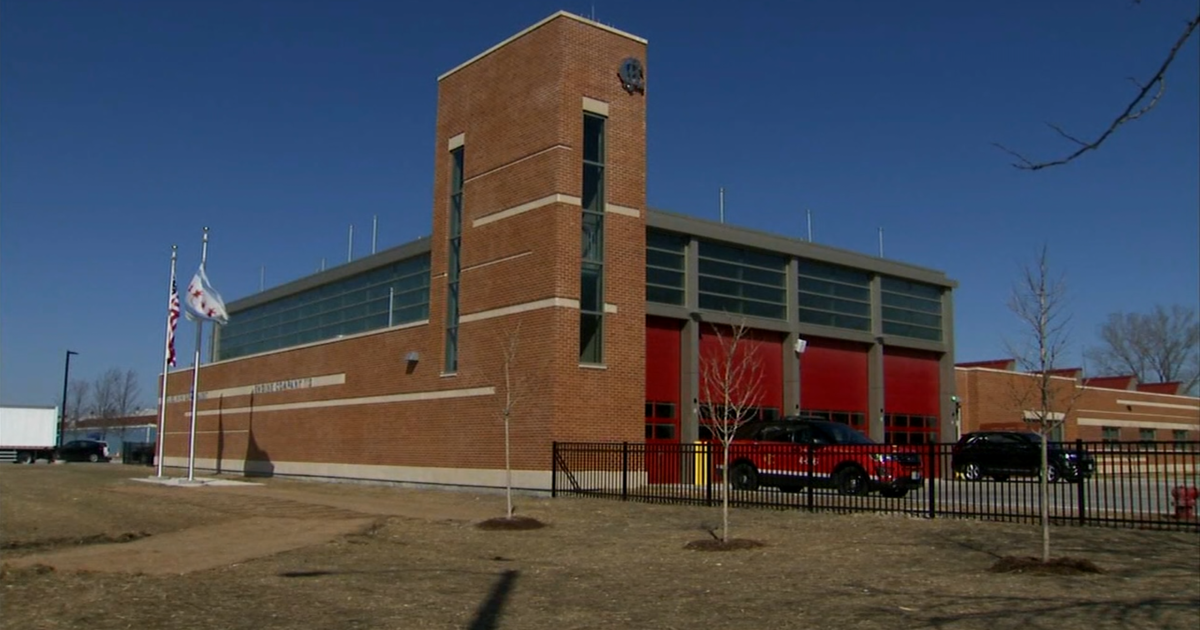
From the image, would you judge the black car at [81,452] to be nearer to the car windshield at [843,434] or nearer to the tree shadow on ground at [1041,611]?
the car windshield at [843,434]

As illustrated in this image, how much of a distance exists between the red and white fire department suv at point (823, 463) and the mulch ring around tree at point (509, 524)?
5233 millimetres

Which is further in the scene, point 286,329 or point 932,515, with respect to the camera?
point 286,329

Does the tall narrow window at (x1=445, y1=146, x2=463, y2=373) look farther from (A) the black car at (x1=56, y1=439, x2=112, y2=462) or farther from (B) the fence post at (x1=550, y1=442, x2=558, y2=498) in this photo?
(A) the black car at (x1=56, y1=439, x2=112, y2=462)

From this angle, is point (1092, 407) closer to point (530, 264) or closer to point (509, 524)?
point (530, 264)

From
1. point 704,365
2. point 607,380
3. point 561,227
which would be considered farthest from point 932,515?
point 704,365

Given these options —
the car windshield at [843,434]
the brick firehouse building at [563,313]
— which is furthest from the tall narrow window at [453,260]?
the car windshield at [843,434]

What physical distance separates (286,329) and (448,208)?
19.2m

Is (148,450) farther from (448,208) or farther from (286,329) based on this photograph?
(448,208)

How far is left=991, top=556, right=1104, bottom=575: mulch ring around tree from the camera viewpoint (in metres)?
12.2

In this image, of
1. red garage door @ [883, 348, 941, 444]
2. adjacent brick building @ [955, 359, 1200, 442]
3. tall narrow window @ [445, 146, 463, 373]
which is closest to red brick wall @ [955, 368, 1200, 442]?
adjacent brick building @ [955, 359, 1200, 442]

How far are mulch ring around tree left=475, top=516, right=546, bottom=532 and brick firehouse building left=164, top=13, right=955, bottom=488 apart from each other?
20.8ft

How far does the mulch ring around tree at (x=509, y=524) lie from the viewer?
61.8 ft

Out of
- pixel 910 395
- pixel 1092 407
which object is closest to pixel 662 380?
pixel 910 395

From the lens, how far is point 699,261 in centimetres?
3250
